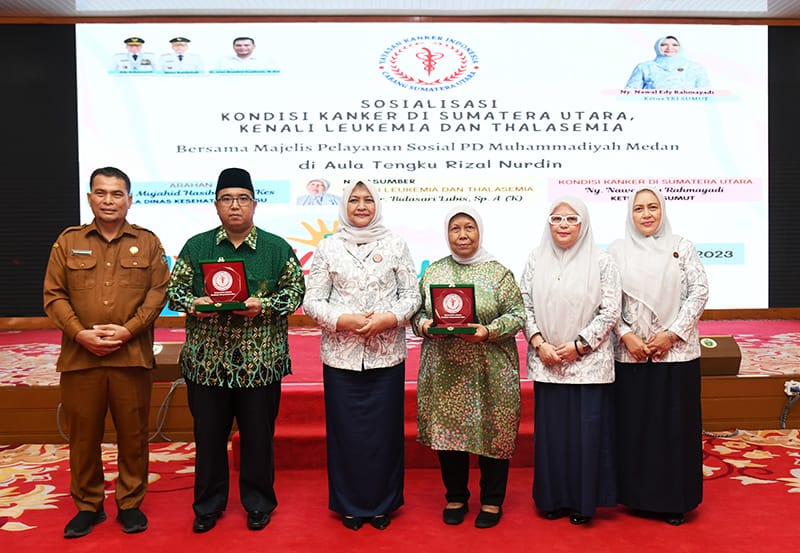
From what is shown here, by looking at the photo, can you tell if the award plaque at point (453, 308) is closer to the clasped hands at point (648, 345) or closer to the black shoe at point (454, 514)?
the clasped hands at point (648, 345)

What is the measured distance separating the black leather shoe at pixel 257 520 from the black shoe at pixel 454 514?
0.67 metres

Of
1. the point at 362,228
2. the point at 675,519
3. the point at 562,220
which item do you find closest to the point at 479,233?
the point at 562,220

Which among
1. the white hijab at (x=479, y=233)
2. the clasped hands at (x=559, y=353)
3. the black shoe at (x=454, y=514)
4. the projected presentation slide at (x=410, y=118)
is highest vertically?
the projected presentation slide at (x=410, y=118)

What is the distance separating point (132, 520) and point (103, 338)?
0.68 metres

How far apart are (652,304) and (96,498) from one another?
7.26 feet

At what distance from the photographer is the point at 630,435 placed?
247 centimetres

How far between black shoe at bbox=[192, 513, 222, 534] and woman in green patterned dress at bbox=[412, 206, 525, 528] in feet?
2.75

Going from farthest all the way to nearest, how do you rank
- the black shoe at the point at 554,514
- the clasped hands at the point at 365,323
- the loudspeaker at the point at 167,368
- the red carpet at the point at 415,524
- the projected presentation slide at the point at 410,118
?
the projected presentation slide at the point at 410,118 → the loudspeaker at the point at 167,368 → the black shoe at the point at 554,514 → the clasped hands at the point at 365,323 → the red carpet at the point at 415,524

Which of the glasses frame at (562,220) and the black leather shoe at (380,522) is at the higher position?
the glasses frame at (562,220)

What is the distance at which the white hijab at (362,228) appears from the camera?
250 centimetres

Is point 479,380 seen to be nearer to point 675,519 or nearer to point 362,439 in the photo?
point 362,439

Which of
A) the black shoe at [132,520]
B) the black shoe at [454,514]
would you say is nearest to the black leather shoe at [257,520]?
the black shoe at [132,520]

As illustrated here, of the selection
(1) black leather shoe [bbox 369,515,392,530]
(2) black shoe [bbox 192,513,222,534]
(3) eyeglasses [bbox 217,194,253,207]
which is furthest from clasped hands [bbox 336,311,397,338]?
(2) black shoe [bbox 192,513,222,534]

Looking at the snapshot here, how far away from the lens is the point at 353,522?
2424mm
